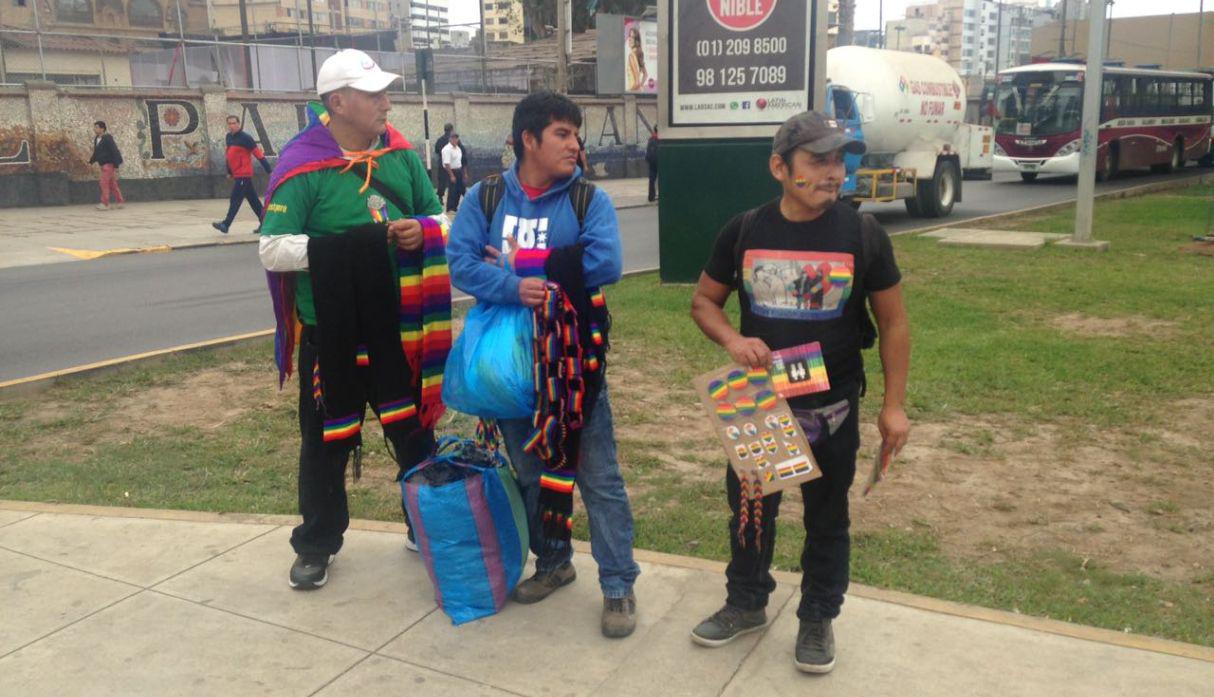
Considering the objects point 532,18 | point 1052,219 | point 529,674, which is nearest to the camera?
point 529,674

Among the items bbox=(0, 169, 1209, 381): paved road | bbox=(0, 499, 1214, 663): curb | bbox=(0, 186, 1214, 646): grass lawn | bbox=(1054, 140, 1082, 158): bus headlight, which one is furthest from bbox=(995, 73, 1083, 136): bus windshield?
bbox=(0, 499, 1214, 663): curb

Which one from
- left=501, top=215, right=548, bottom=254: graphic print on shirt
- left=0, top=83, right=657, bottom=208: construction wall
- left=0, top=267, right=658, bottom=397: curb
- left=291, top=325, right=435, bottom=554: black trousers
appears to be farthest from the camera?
left=0, top=83, right=657, bottom=208: construction wall

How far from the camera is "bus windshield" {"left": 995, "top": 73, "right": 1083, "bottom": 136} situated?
28797mm

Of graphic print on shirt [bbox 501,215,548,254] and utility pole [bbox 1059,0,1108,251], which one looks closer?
graphic print on shirt [bbox 501,215,548,254]

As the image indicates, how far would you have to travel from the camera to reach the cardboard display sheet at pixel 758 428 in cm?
315

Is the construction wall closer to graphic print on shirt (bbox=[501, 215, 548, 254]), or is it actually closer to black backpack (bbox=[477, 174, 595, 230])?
black backpack (bbox=[477, 174, 595, 230])

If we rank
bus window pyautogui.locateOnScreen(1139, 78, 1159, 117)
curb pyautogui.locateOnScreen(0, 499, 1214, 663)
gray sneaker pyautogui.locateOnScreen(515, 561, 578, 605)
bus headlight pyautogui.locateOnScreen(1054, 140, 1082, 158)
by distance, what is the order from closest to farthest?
curb pyautogui.locateOnScreen(0, 499, 1214, 663) < gray sneaker pyautogui.locateOnScreen(515, 561, 578, 605) < bus headlight pyautogui.locateOnScreen(1054, 140, 1082, 158) < bus window pyautogui.locateOnScreen(1139, 78, 1159, 117)

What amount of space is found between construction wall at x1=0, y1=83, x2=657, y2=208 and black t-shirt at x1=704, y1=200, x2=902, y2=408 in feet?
75.4

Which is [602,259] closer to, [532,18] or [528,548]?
[528,548]

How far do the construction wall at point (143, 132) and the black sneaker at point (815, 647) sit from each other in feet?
76.1

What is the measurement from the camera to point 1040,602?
3.81 metres

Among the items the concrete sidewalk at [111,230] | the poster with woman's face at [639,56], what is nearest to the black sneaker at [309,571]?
the concrete sidewalk at [111,230]

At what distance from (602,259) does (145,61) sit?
32.3m

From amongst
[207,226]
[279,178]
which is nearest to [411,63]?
[207,226]
